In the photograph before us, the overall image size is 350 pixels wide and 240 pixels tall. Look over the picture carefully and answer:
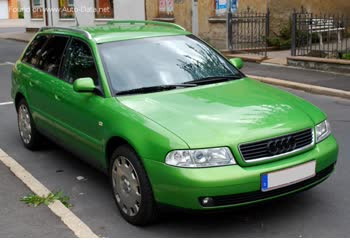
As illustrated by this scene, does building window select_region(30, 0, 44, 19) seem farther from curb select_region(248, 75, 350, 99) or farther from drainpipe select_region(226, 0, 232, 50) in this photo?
curb select_region(248, 75, 350, 99)

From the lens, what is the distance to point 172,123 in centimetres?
390

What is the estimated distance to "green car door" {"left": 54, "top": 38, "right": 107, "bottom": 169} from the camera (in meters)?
4.56

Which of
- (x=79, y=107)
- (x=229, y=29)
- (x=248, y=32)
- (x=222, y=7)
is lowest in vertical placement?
(x=79, y=107)

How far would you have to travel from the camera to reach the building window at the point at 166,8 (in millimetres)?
18906

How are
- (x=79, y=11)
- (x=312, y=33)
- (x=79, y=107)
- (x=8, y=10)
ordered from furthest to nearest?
(x=8, y=10) → (x=79, y=11) → (x=312, y=33) → (x=79, y=107)

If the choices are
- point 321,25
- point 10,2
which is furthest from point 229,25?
point 10,2

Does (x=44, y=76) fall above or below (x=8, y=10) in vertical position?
below

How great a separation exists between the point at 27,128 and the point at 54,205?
2.07 metres

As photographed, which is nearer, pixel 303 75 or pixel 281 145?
pixel 281 145

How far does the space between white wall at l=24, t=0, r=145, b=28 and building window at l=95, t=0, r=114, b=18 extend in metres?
0.25

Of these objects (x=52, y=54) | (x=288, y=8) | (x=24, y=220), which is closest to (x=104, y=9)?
(x=288, y=8)

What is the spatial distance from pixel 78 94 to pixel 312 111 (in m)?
2.12

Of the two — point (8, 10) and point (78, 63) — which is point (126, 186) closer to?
point (78, 63)

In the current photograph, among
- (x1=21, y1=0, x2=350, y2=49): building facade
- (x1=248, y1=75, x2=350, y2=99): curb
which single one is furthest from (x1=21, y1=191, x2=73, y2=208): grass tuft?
(x1=21, y1=0, x2=350, y2=49): building facade
